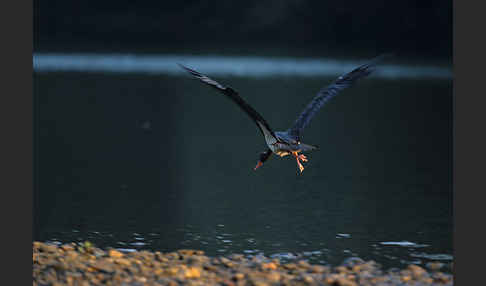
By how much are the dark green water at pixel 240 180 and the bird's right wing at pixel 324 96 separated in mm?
2124

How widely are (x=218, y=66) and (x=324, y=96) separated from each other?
50362 millimetres

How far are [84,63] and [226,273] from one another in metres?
54.3

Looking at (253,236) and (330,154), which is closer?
(253,236)

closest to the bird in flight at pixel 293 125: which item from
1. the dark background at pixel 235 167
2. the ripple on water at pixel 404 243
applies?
the dark background at pixel 235 167

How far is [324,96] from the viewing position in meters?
11.6

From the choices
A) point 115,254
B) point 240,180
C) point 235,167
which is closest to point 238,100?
point 115,254

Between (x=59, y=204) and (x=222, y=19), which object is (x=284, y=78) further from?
(x=59, y=204)

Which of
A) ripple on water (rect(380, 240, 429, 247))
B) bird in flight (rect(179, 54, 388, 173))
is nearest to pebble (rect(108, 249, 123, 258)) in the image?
bird in flight (rect(179, 54, 388, 173))

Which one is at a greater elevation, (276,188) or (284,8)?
(284,8)

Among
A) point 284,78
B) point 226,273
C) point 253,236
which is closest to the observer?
point 226,273

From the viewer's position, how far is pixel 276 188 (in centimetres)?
1786

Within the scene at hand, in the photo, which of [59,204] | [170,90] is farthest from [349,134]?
[170,90]

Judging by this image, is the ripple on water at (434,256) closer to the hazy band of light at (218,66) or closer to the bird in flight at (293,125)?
the bird in flight at (293,125)

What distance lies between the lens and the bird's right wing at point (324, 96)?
448 inches
